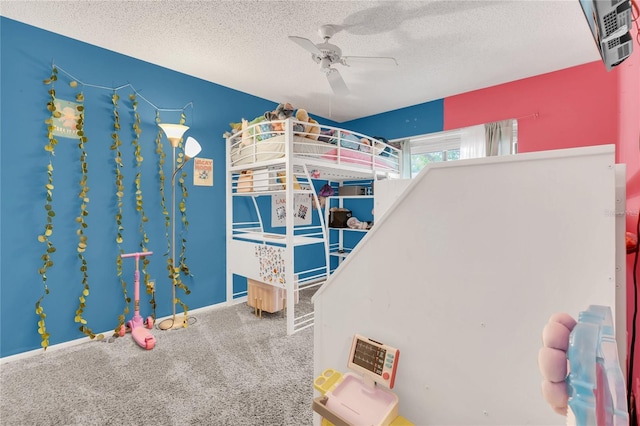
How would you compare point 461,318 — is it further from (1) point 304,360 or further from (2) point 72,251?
(2) point 72,251

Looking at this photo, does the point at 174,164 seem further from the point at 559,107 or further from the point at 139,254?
the point at 559,107

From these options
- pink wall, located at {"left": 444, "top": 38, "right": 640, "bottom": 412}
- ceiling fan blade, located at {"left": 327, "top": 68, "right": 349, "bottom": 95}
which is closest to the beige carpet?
ceiling fan blade, located at {"left": 327, "top": 68, "right": 349, "bottom": 95}

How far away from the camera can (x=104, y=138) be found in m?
2.50

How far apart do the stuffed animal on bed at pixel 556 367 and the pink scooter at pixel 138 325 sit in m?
2.60

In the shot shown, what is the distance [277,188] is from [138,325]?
1.68 meters

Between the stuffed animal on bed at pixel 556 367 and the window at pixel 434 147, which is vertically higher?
the window at pixel 434 147

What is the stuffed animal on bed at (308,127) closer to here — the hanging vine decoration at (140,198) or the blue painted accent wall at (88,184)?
the blue painted accent wall at (88,184)

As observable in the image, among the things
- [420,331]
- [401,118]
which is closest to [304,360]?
[420,331]

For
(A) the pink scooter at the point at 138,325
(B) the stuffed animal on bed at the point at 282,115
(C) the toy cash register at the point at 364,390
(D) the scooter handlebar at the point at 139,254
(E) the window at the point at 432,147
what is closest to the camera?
(C) the toy cash register at the point at 364,390

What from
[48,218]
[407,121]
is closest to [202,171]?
[48,218]

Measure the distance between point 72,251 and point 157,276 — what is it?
Answer: 27.1 inches

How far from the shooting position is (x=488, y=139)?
3.29 m

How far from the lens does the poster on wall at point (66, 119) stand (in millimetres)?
2279

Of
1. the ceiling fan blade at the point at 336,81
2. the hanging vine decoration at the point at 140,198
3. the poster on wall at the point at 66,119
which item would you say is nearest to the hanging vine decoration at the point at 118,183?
the hanging vine decoration at the point at 140,198
